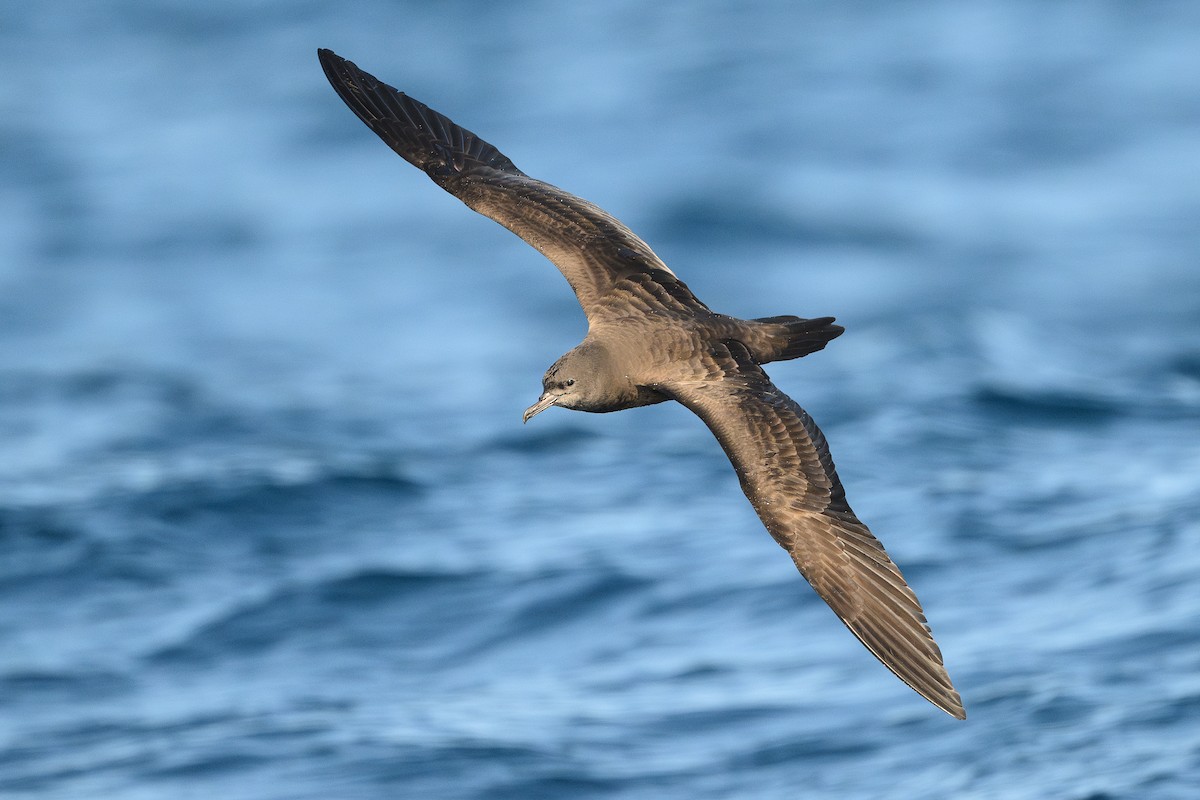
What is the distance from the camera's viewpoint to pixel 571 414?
73.2 ft

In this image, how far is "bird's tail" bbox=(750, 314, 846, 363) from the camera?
9.20m

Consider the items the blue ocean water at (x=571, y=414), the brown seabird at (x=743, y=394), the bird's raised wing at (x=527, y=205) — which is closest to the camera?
the brown seabird at (x=743, y=394)

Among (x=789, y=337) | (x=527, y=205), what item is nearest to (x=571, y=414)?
(x=527, y=205)

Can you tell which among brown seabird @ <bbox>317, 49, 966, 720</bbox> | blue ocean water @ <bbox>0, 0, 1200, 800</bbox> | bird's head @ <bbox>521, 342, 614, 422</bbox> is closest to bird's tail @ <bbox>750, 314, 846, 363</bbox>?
brown seabird @ <bbox>317, 49, 966, 720</bbox>

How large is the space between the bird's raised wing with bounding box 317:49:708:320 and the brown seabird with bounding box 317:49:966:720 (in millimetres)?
12

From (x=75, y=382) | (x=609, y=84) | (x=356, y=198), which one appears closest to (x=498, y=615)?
(x=75, y=382)

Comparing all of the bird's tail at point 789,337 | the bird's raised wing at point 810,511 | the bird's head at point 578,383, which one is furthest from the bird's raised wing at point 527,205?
the bird's raised wing at point 810,511

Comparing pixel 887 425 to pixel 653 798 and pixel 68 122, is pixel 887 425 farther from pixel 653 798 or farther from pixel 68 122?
pixel 68 122

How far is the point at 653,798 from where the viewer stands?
47.5 ft

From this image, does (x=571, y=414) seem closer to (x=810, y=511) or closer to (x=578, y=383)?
(x=578, y=383)

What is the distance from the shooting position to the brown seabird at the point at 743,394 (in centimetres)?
866

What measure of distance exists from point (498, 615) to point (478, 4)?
16898mm

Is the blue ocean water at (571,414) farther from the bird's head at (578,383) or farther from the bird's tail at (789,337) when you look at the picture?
the bird's head at (578,383)

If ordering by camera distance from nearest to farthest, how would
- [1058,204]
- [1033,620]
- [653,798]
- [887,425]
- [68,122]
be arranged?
[653,798], [1033,620], [887,425], [1058,204], [68,122]
